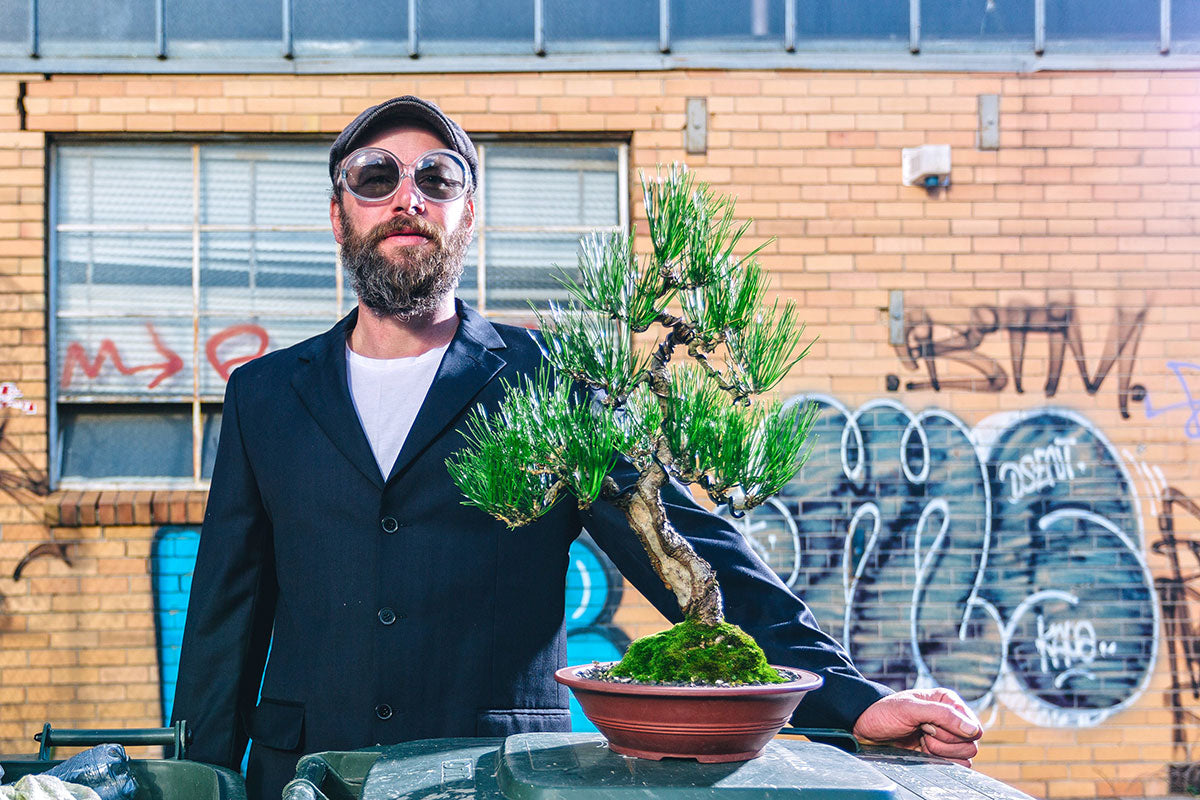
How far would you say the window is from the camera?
201 inches

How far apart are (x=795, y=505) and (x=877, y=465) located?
16.2 inches

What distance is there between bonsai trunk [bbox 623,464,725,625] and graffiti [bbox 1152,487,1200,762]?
14.4ft

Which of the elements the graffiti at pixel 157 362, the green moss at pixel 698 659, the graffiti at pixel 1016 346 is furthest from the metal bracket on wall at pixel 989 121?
the green moss at pixel 698 659

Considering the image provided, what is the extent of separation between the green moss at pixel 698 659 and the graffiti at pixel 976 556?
3.60m

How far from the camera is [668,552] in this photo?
1408 mm

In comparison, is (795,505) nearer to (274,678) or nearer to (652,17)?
(652,17)

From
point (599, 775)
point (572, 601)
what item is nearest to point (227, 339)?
point (572, 601)

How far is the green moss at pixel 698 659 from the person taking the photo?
4.31 feet

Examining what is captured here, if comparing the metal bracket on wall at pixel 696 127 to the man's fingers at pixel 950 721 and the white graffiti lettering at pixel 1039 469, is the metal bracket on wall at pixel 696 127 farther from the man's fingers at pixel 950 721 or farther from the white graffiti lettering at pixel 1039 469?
the man's fingers at pixel 950 721

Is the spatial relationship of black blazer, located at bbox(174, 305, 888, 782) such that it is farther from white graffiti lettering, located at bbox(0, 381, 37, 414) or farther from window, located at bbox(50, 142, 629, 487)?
white graffiti lettering, located at bbox(0, 381, 37, 414)

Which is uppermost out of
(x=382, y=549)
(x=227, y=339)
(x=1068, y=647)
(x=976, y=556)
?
(x=227, y=339)

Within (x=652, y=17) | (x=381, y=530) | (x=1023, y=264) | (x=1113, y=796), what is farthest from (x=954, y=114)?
(x=381, y=530)

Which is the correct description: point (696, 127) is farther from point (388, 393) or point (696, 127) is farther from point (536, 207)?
point (388, 393)

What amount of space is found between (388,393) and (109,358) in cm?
344
